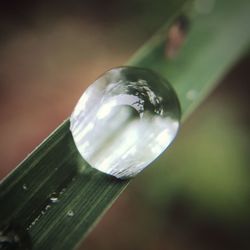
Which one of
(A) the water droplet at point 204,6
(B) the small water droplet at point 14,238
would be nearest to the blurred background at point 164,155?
(A) the water droplet at point 204,6

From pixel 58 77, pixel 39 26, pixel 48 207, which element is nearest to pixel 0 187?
pixel 48 207

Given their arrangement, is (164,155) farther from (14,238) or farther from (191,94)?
(14,238)

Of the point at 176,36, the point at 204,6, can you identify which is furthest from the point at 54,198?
the point at 204,6

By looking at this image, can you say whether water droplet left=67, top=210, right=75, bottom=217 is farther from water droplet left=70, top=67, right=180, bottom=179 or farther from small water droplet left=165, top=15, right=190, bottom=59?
small water droplet left=165, top=15, right=190, bottom=59

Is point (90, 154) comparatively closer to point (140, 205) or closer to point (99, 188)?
point (99, 188)

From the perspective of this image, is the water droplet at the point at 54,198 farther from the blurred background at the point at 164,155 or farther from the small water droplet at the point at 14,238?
the blurred background at the point at 164,155

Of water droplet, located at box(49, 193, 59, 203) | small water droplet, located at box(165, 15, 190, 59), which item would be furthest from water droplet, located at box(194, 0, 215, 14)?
water droplet, located at box(49, 193, 59, 203)
